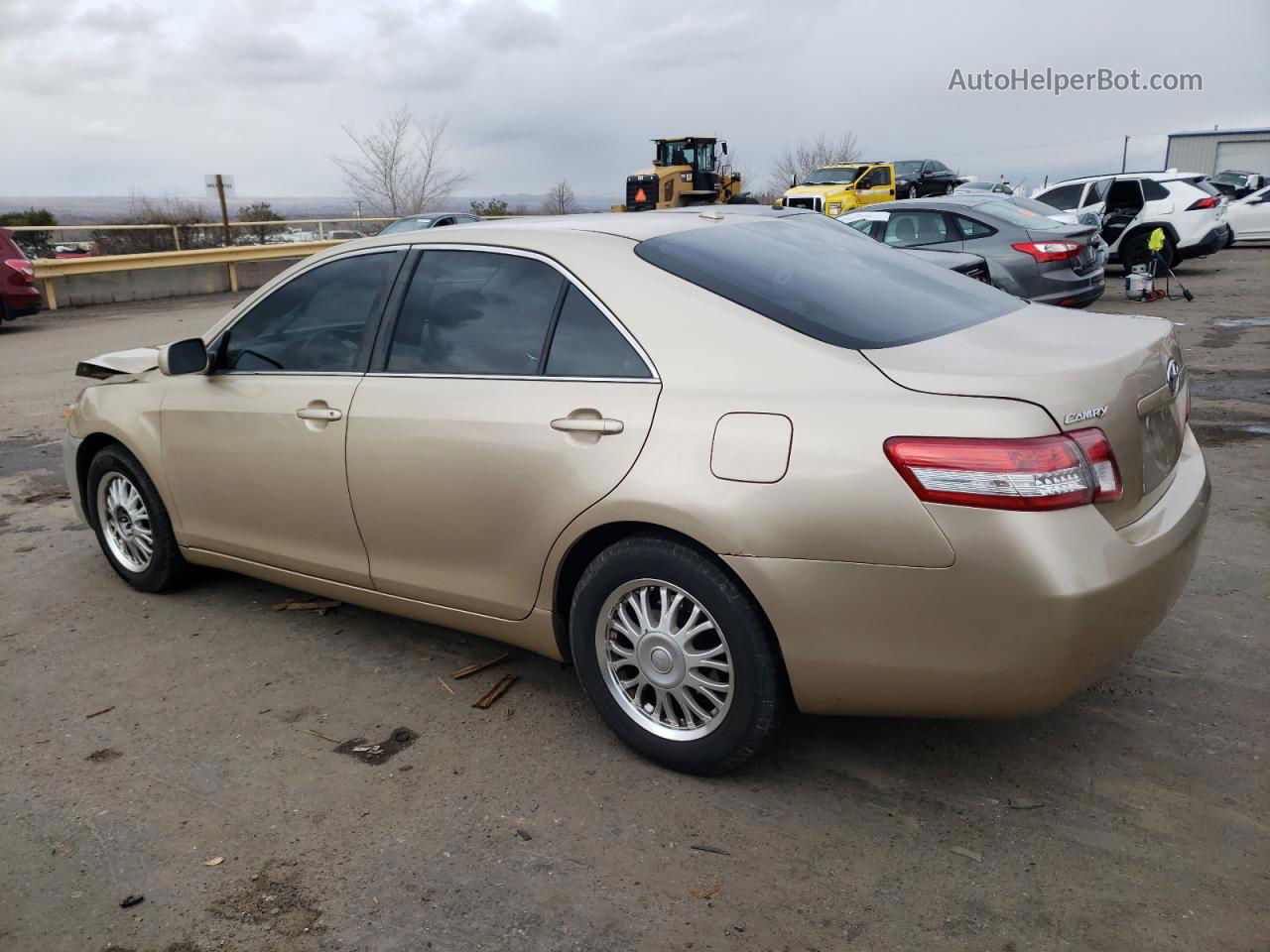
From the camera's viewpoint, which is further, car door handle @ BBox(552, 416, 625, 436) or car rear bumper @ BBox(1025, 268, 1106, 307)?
car rear bumper @ BBox(1025, 268, 1106, 307)


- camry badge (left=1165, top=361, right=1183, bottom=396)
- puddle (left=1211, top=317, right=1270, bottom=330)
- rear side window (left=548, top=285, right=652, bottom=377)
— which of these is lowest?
puddle (left=1211, top=317, right=1270, bottom=330)

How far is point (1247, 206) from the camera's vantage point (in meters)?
23.7

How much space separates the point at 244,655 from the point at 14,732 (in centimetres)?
85

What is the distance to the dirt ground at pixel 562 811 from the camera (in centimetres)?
256

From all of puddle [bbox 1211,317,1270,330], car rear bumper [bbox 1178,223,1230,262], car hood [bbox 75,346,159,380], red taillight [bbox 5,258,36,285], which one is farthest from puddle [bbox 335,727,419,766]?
car rear bumper [bbox 1178,223,1230,262]

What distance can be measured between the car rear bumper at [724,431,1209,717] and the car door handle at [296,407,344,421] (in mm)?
1767

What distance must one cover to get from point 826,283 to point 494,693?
189cm

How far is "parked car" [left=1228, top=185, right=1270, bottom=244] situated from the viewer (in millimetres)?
23500

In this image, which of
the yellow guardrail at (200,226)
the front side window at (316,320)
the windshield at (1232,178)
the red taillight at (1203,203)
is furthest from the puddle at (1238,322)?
the windshield at (1232,178)

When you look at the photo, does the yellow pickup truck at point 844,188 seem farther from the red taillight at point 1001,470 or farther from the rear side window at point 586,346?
the red taillight at point 1001,470

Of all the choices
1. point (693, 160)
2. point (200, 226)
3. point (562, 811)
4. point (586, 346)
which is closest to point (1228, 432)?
point (586, 346)

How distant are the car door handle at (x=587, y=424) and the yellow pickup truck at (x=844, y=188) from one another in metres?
25.5

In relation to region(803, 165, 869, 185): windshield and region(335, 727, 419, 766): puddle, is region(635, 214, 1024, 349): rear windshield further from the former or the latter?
region(803, 165, 869, 185): windshield

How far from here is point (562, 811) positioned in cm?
305
